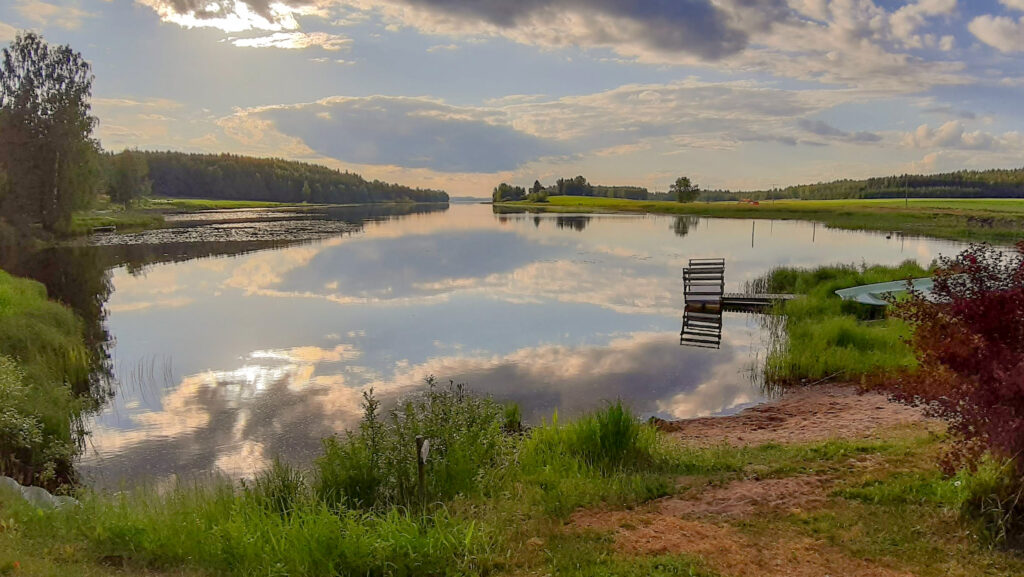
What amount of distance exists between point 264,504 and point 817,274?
89.4ft

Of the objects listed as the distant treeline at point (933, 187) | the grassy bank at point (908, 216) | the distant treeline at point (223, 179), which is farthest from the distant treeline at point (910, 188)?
the distant treeline at point (223, 179)

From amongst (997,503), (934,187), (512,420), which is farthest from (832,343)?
(934,187)

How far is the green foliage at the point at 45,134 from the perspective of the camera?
48.6 metres

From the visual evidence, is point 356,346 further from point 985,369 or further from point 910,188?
point 910,188

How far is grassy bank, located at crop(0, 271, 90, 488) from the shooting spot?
925 centimetres

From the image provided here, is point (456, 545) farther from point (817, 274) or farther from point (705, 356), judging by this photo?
point (817, 274)

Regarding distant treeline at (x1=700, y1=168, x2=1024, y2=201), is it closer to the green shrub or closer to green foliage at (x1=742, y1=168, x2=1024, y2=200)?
green foliage at (x1=742, y1=168, x2=1024, y2=200)

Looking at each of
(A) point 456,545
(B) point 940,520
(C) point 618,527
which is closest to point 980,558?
(B) point 940,520

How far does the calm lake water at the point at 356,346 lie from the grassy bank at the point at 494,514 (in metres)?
3.18

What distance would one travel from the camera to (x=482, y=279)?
3238cm

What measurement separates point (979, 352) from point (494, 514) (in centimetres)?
487

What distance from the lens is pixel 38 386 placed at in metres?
11.7

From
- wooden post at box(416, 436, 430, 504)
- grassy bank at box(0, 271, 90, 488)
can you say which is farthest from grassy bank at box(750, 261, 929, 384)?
grassy bank at box(0, 271, 90, 488)

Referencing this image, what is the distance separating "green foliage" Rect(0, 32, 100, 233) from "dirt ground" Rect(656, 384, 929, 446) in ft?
186
